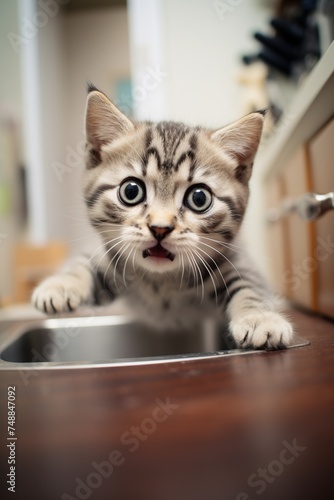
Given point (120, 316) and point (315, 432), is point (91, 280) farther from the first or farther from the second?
point (315, 432)

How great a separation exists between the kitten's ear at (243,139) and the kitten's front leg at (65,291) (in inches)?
15.4

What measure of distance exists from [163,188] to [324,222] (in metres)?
0.36

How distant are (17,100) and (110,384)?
1946mm

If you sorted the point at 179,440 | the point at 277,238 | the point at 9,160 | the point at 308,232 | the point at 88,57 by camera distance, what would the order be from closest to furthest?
the point at 179,440 < the point at 308,232 < the point at 277,238 < the point at 9,160 < the point at 88,57

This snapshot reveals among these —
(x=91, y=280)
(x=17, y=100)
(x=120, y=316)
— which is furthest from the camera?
(x=17, y=100)

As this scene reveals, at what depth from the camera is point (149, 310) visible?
838 mm

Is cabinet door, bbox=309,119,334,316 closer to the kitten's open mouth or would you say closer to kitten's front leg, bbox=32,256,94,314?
the kitten's open mouth

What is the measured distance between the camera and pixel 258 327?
58cm

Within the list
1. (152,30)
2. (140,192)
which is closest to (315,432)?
(140,192)

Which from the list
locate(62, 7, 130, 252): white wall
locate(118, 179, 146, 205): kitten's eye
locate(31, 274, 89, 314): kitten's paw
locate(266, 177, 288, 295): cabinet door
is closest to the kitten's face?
locate(118, 179, 146, 205): kitten's eye

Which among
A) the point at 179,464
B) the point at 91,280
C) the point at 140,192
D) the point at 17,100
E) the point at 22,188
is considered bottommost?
the point at 179,464

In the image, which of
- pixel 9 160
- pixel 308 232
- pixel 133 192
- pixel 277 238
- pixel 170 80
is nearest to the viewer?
pixel 133 192

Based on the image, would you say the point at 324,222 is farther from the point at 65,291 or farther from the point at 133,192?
the point at 65,291

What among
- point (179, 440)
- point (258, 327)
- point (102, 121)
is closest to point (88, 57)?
point (102, 121)
